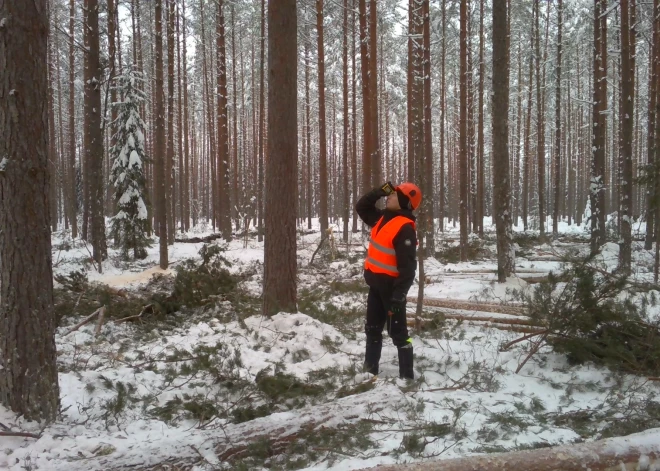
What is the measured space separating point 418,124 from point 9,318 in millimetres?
8980

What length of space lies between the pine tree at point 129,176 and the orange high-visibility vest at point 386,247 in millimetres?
11523

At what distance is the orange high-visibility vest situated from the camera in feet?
14.7

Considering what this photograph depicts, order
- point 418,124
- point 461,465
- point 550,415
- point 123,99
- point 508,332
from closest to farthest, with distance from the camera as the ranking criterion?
point 461,465 → point 550,415 → point 508,332 → point 418,124 → point 123,99

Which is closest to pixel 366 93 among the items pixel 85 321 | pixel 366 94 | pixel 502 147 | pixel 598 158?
pixel 366 94

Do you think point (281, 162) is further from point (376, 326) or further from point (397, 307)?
point (397, 307)

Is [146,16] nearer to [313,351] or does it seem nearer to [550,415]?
[313,351]

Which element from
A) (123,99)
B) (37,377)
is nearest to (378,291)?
(37,377)

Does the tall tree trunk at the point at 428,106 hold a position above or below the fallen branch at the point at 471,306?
above

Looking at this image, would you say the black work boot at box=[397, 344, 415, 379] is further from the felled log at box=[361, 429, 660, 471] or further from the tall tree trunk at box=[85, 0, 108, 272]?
the tall tree trunk at box=[85, 0, 108, 272]

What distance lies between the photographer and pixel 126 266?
12.7m

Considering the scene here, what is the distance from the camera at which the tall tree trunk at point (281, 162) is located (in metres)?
6.27

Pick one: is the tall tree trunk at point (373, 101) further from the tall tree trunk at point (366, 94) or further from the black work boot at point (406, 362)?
the black work boot at point (406, 362)

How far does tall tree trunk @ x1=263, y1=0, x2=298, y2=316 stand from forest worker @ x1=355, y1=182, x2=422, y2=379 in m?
1.93

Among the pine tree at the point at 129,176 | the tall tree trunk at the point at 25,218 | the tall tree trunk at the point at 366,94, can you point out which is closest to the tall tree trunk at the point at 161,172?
the pine tree at the point at 129,176
